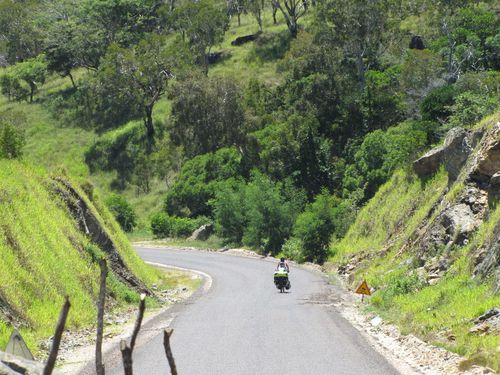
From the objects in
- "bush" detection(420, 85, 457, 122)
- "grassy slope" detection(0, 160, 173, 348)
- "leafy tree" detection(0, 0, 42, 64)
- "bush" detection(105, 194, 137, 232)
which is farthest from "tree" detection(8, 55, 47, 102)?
"grassy slope" detection(0, 160, 173, 348)

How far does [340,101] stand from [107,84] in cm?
2999

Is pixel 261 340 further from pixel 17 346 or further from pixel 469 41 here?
pixel 469 41

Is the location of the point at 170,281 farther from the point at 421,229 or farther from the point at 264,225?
the point at 264,225

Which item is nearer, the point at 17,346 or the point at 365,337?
the point at 17,346

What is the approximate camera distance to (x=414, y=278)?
22719mm

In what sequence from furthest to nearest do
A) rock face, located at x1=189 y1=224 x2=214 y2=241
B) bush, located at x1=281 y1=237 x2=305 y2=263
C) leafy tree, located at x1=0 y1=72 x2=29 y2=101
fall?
leafy tree, located at x1=0 y1=72 x2=29 y2=101
rock face, located at x1=189 y1=224 x2=214 y2=241
bush, located at x1=281 y1=237 x2=305 y2=263

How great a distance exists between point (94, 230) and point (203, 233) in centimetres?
3543

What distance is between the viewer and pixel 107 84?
3204 inches

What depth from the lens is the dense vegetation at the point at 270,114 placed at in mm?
48481

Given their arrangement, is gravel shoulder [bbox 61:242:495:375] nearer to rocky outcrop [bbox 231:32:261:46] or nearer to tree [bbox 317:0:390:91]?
tree [bbox 317:0:390:91]

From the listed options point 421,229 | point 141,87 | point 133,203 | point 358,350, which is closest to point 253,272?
point 421,229

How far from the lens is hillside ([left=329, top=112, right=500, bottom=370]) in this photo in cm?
1552

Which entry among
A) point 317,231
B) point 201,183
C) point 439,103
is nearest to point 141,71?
point 201,183

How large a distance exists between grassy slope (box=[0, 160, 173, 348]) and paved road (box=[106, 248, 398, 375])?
2.84 metres
